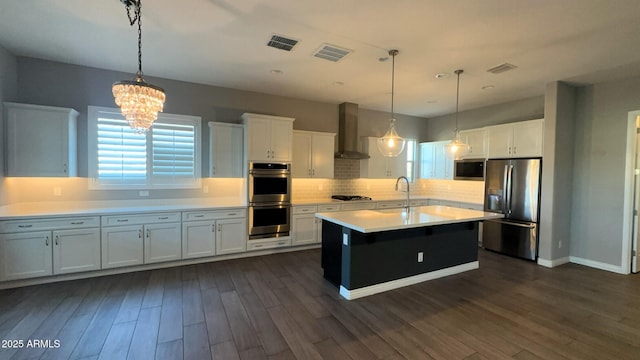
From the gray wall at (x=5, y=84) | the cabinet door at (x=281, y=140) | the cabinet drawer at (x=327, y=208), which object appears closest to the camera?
the gray wall at (x=5, y=84)

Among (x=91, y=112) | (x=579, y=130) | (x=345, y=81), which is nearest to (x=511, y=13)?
(x=345, y=81)

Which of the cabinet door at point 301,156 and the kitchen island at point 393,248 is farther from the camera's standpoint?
the cabinet door at point 301,156

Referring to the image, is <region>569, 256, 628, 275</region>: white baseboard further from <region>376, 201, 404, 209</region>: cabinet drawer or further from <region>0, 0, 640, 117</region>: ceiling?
<region>376, 201, 404, 209</region>: cabinet drawer

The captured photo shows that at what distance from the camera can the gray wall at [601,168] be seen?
4.19m

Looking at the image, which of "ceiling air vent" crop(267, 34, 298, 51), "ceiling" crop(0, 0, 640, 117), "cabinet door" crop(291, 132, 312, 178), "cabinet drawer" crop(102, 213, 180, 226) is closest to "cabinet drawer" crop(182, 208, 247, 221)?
"cabinet drawer" crop(102, 213, 180, 226)

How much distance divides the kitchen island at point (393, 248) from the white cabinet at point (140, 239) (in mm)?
2271

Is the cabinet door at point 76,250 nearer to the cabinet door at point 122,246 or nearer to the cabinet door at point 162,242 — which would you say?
the cabinet door at point 122,246

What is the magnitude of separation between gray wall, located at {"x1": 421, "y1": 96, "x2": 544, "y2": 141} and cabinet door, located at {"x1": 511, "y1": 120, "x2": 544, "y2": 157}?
0.55 m

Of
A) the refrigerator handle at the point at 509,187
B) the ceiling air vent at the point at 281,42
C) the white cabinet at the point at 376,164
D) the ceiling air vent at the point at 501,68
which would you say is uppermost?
the ceiling air vent at the point at 281,42

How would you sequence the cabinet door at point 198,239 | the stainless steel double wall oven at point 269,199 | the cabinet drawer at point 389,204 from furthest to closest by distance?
the cabinet drawer at point 389,204, the stainless steel double wall oven at point 269,199, the cabinet door at point 198,239

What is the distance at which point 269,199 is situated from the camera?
4859 millimetres

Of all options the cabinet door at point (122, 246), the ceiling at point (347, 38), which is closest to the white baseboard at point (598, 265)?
the ceiling at point (347, 38)

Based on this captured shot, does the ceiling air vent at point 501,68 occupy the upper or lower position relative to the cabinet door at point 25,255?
upper

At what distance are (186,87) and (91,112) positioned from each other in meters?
1.38
